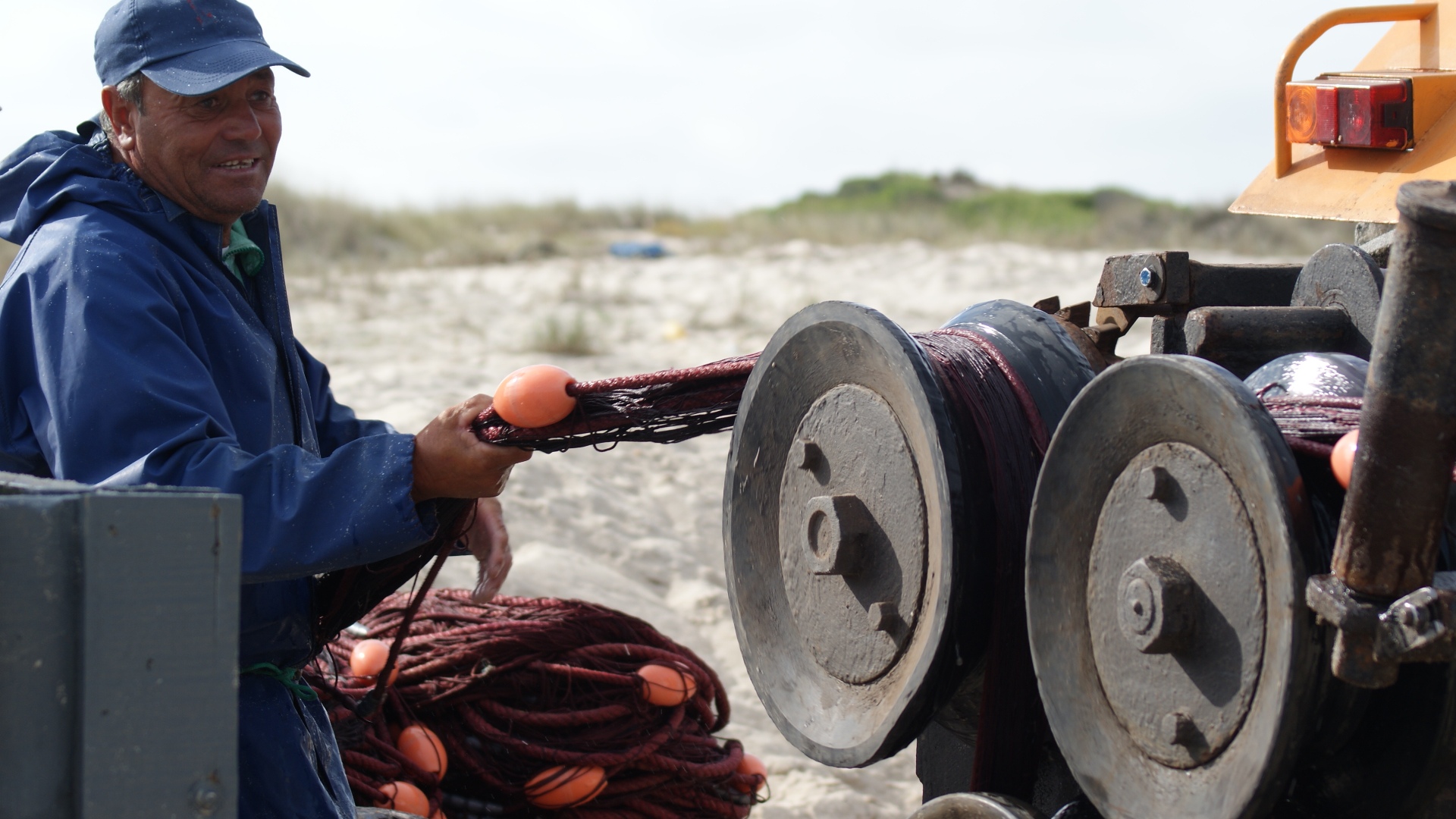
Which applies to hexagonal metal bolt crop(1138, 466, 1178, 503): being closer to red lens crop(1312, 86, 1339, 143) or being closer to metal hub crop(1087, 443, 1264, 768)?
metal hub crop(1087, 443, 1264, 768)

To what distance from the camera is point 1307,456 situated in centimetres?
176

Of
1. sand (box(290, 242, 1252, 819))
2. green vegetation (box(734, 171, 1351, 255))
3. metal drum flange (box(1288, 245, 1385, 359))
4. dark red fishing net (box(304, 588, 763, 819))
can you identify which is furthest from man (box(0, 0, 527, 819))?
green vegetation (box(734, 171, 1351, 255))

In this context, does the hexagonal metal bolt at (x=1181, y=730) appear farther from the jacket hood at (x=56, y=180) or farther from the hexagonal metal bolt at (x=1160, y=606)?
the jacket hood at (x=56, y=180)

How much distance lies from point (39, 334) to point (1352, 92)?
2.79m

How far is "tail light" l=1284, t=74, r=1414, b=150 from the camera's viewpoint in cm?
284

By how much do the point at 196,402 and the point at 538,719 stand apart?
165 centimetres

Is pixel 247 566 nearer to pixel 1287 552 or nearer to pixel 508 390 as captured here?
pixel 508 390

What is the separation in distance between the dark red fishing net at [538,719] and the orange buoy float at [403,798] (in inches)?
2.4

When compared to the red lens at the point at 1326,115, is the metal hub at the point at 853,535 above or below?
below

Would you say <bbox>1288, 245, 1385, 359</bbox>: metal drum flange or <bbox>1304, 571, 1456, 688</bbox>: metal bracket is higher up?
<bbox>1288, 245, 1385, 359</bbox>: metal drum flange

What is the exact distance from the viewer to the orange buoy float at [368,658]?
11.7ft

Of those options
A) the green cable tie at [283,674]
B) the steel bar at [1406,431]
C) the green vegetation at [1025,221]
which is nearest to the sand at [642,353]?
the green vegetation at [1025,221]

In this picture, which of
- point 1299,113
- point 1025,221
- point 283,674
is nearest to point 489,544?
point 283,674

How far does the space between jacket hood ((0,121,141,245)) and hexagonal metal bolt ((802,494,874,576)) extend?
1543mm
